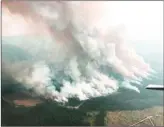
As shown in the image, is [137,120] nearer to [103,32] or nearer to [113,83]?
[113,83]

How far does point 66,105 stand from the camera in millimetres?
3191

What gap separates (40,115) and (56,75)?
1.59ft

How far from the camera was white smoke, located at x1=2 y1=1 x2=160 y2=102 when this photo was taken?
Result: 3.16m

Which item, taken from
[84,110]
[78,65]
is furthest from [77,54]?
[84,110]

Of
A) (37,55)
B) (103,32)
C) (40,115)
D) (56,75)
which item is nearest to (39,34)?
(37,55)

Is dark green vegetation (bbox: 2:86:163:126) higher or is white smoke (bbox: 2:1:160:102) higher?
white smoke (bbox: 2:1:160:102)

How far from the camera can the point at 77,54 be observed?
10.4ft

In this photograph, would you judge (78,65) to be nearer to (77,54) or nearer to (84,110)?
(77,54)

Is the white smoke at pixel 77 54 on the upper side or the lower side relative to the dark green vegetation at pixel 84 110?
upper

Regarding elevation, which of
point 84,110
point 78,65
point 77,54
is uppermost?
point 77,54

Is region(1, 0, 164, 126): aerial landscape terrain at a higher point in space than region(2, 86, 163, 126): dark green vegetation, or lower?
higher

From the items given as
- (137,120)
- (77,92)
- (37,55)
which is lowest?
(137,120)

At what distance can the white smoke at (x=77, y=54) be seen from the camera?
124 inches

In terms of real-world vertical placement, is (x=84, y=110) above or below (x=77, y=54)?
below
